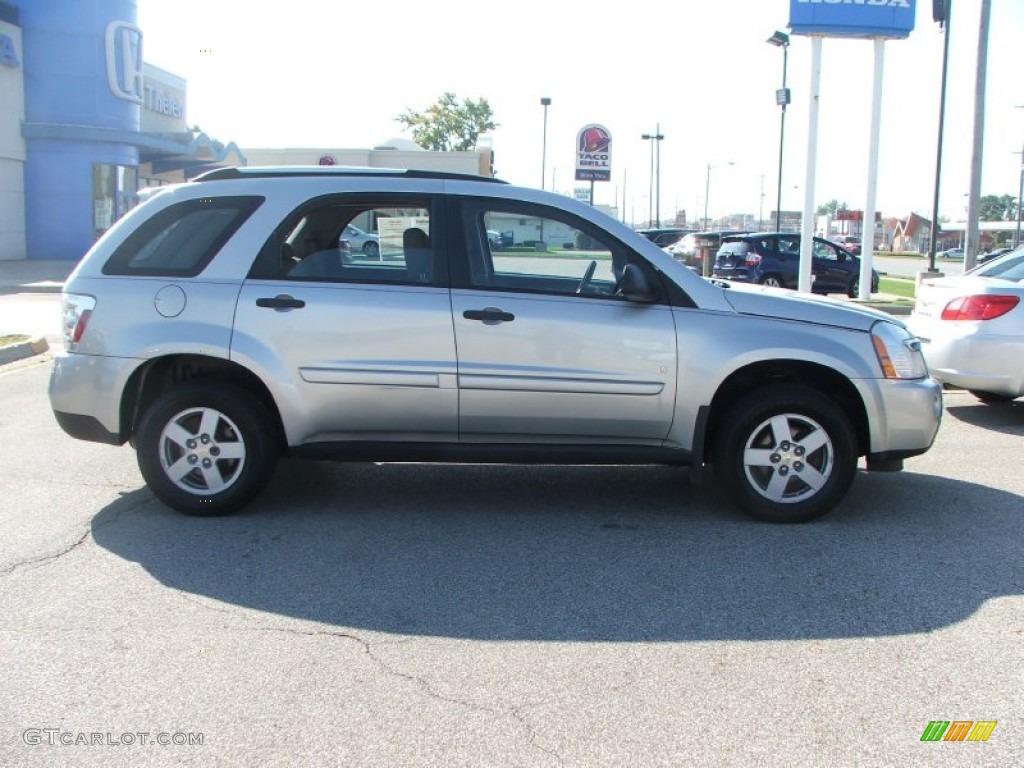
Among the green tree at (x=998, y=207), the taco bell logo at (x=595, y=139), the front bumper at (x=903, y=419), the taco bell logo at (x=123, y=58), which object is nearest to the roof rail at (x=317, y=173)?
the front bumper at (x=903, y=419)

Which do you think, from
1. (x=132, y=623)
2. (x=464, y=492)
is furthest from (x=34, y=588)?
(x=464, y=492)

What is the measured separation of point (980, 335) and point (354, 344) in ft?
18.3

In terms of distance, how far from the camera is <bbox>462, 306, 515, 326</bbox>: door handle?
5.35 meters

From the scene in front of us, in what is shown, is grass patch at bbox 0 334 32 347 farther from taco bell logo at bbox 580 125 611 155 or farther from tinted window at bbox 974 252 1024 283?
taco bell logo at bbox 580 125 611 155

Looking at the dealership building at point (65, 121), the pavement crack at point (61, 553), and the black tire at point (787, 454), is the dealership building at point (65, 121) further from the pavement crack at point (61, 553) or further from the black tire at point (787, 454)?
the black tire at point (787, 454)

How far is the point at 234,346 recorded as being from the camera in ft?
17.7

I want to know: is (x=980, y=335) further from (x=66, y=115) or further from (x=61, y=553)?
(x=66, y=115)

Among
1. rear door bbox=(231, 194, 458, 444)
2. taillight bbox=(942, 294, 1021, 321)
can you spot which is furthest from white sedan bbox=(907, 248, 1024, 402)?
rear door bbox=(231, 194, 458, 444)

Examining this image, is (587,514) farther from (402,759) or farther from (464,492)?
(402,759)

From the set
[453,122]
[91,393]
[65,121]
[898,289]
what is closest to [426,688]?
[91,393]

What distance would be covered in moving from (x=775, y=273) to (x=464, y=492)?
17.5 metres

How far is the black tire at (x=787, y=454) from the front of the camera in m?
5.44

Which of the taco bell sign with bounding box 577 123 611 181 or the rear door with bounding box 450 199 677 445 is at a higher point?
the taco bell sign with bounding box 577 123 611 181

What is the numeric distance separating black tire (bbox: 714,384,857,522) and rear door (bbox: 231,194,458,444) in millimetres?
1595
